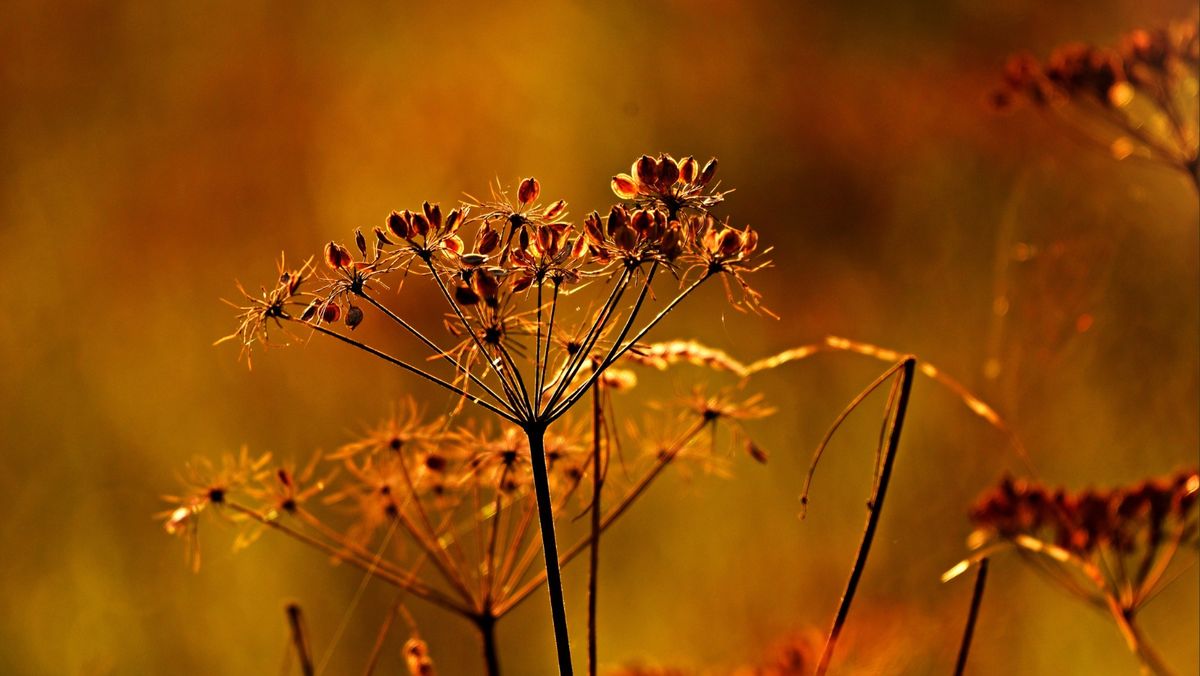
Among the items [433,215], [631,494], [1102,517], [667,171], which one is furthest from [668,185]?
[1102,517]

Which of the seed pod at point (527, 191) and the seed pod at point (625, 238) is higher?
the seed pod at point (527, 191)

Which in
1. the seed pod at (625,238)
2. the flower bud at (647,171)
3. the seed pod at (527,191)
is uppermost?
the seed pod at (527,191)

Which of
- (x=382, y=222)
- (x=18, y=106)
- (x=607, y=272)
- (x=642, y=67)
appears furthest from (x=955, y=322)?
(x=18, y=106)

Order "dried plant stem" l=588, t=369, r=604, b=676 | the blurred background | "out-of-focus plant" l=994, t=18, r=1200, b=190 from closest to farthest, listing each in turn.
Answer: "dried plant stem" l=588, t=369, r=604, b=676 → "out-of-focus plant" l=994, t=18, r=1200, b=190 → the blurred background

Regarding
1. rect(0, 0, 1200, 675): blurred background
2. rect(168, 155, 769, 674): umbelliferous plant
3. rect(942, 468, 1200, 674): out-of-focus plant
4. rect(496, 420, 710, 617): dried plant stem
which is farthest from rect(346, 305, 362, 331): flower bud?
rect(0, 0, 1200, 675): blurred background

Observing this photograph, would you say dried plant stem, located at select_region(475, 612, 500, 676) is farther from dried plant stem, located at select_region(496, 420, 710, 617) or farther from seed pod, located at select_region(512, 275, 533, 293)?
seed pod, located at select_region(512, 275, 533, 293)

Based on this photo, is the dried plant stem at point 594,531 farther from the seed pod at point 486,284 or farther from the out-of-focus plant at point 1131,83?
the out-of-focus plant at point 1131,83

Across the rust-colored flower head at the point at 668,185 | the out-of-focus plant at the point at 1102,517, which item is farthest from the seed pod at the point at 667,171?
the out-of-focus plant at the point at 1102,517
